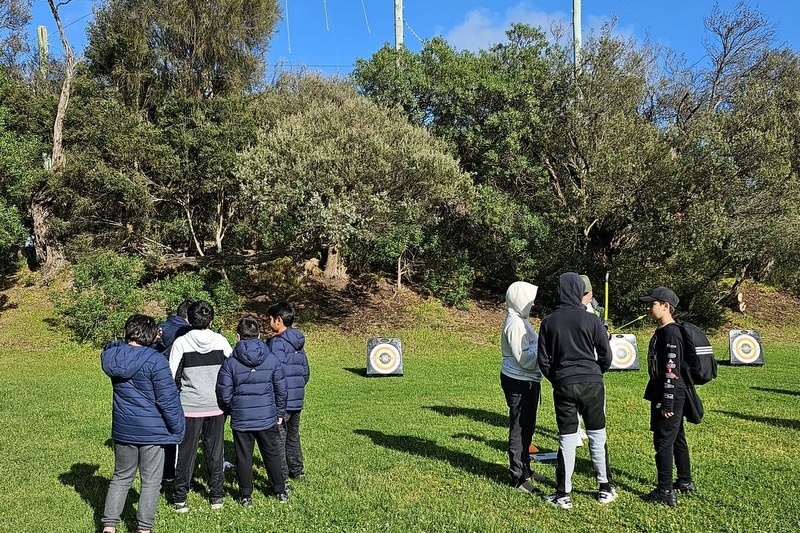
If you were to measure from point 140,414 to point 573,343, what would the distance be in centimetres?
323

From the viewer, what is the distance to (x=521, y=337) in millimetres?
5453

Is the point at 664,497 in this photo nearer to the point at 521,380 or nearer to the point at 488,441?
the point at 521,380

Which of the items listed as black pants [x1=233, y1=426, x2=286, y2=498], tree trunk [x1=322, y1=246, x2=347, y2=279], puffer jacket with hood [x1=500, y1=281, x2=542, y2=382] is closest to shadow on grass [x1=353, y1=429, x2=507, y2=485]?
puffer jacket with hood [x1=500, y1=281, x2=542, y2=382]

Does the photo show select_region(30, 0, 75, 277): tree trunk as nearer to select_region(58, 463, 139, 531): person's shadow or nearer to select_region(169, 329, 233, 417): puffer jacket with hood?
select_region(58, 463, 139, 531): person's shadow

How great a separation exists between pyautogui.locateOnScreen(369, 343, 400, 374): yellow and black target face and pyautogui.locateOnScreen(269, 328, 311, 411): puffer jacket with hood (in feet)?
26.5

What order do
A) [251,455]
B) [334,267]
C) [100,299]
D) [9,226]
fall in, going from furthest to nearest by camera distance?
[334,267] < [9,226] < [100,299] < [251,455]

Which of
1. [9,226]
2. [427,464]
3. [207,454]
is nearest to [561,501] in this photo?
[427,464]

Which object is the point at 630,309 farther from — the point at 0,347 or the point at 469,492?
the point at 0,347

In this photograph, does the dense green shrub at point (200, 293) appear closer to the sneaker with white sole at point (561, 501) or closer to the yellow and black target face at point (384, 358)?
the yellow and black target face at point (384, 358)

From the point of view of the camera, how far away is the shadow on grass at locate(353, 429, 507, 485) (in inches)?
237

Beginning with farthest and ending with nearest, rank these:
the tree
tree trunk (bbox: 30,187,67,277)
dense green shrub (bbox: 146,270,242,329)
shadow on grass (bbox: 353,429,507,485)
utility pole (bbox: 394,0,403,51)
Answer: utility pole (bbox: 394,0,403,51)
tree trunk (bbox: 30,187,67,277)
dense green shrub (bbox: 146,270,242,329)
the tree
shadow on grass (bbox: 353,429,507,485)

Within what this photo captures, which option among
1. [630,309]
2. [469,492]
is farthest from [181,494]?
[630,309]

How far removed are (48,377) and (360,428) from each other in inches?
348

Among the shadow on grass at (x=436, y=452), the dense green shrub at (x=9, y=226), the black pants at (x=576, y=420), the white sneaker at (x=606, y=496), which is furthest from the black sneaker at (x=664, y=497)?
the dense green shrub at (x=9, y=226)
